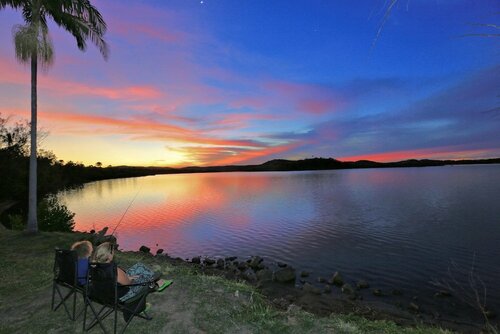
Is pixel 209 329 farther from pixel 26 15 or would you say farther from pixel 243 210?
pixel 243 210

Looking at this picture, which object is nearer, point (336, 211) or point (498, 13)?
point (498, 13)

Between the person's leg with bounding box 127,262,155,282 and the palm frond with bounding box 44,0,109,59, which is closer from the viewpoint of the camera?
the person's leg with bounding box 127,262,155,282

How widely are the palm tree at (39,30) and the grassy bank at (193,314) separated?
771 centimetres

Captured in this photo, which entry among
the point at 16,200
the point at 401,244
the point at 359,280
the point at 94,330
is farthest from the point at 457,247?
the point at 16,200

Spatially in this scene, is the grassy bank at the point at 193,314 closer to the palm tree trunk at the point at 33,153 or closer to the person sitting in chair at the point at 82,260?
the person sitting in chair at the point at 82,260

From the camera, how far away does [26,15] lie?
49.2 feet

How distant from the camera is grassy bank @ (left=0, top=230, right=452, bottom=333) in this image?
19.8 ft

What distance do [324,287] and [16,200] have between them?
4596 cm

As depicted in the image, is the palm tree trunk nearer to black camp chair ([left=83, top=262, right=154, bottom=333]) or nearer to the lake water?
the lake water

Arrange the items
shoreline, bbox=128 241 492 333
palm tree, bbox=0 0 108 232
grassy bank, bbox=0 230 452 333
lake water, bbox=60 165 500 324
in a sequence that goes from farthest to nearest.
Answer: lake water, bbox=60 165 500 324 → palm tree, bbox=0 0 108 232 → shoreline, bbox=128 241 492 333 → grassy bank, bbox=0 230 452 333

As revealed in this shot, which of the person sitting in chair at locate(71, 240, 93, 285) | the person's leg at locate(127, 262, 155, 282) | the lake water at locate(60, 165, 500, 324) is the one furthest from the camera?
the lake water at locate(60, 165, 500, 324)

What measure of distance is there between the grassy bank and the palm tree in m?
7.71

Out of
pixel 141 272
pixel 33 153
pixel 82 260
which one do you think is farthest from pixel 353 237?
pixel 82 260

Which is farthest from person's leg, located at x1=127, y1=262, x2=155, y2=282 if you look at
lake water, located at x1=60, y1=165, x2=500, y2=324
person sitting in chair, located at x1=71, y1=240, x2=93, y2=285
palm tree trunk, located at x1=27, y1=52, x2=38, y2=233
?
lake water, located at x1=60, y1=165, x2=500, y2=324
